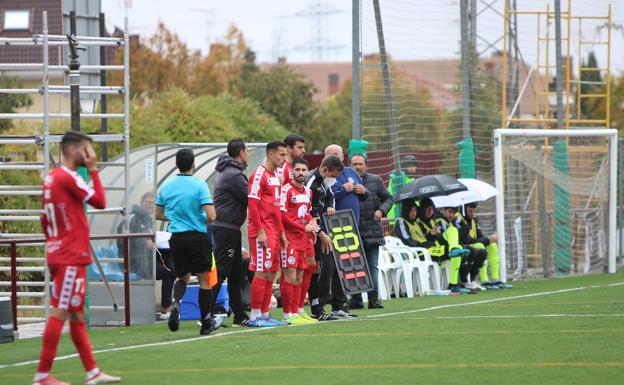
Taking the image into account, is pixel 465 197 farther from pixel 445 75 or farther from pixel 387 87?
pixel 445 75

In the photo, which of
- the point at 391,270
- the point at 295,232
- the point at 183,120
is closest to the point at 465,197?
the point at 391,270

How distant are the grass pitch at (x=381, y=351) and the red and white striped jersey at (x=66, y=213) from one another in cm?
102

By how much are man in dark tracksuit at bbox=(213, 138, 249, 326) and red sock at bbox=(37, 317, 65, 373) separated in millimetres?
4899

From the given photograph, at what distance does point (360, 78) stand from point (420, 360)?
39.2 feet

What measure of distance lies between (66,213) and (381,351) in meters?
3.26

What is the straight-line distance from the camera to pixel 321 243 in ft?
52.2

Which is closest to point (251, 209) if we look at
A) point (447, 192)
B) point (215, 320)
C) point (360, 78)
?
point (215, 320)

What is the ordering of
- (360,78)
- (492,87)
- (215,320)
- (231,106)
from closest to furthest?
1. (215,320)
2. (360,78)
3. (492,87)
4. (231,106)

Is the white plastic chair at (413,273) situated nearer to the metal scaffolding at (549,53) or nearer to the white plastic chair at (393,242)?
the white plastic chair at (393,242)

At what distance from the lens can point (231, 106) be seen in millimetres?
48562

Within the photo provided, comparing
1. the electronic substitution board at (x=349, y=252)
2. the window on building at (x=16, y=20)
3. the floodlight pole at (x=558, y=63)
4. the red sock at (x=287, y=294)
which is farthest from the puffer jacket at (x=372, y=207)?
the window on building at (x=16, y=20)

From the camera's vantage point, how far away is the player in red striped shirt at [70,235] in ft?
32.7

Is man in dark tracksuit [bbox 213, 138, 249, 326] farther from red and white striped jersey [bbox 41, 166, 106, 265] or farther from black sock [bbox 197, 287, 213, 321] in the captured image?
red and white striped jersey [bbox 41, 166, 106, 265]

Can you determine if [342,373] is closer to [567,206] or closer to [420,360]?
[420,360]
